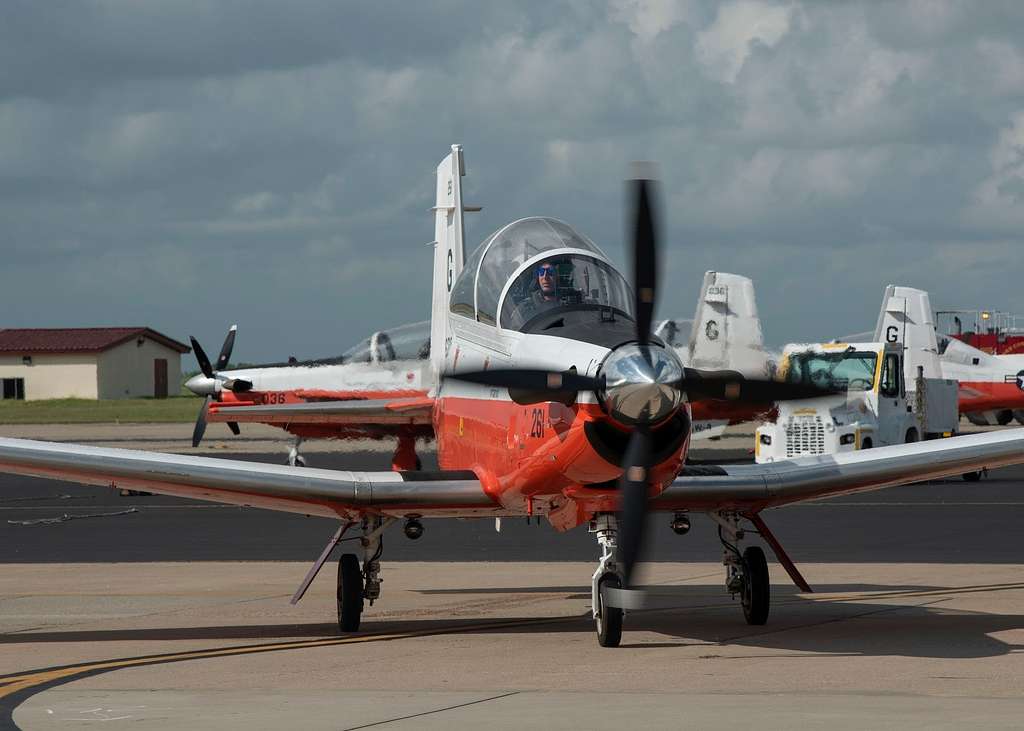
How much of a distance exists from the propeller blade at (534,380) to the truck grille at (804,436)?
21.3m

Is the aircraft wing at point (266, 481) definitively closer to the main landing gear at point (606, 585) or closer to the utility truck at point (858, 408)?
the main landing gear at point (606, 585)

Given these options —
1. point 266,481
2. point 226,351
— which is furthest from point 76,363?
point 266,481

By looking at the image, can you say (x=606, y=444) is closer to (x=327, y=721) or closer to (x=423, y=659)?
(x=423, y=659)

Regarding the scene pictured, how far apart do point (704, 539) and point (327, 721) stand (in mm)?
12843

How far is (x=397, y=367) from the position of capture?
29234mm

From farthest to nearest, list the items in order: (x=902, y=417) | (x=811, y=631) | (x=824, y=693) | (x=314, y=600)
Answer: (x=902, y=417) → (x=314, y=600) → (x=811, y=631) → (x=824, y=693)

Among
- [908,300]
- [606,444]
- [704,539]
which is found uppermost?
[908,300]

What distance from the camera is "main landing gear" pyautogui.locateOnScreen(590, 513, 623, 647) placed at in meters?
9.65

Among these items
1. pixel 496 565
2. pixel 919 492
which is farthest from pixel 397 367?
pixel 496 565

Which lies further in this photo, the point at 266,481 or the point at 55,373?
the point at 55,373

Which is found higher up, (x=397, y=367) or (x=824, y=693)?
(x=397, y=367)

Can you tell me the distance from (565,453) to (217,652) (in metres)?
2.90

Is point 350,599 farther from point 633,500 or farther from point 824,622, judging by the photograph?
point 824,622

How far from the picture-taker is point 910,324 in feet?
120
